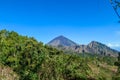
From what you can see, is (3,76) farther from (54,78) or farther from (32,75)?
(54,78)

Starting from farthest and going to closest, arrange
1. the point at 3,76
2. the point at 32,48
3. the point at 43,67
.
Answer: the point at 32,48 < the point at 43,67 < the point at 3,76

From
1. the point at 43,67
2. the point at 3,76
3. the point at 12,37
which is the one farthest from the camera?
the point at 12,37

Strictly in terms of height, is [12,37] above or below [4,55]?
above

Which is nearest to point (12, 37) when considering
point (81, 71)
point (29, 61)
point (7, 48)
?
point (7, 48)

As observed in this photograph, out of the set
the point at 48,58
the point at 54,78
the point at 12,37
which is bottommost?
the point at 54,78

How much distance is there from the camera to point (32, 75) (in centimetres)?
3450

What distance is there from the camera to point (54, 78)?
116 feet

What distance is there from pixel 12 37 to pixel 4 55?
7110 millimetres

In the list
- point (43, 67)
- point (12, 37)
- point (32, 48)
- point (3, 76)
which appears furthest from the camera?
point (12, 37)

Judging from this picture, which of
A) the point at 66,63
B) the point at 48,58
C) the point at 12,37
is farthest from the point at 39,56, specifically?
the point at 12,37

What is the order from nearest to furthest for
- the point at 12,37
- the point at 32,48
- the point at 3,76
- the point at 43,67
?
the point at 3,76 → the point at 43,67 → the point at 32,48 → the point at 12,37

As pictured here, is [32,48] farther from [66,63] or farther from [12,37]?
[12,37]

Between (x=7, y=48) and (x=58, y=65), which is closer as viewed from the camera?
(x=58, y=65)

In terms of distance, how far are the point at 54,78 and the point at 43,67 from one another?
182 centimetres
